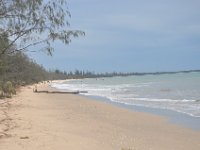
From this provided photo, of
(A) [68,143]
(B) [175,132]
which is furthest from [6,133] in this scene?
(B) [175,132]

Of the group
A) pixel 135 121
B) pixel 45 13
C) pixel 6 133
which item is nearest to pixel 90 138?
pixel 6 133

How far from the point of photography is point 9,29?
1302 cm

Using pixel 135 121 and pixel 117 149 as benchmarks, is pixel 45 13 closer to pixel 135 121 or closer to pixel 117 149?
pixel 117 149

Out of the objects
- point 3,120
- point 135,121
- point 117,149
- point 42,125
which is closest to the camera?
point 117,149

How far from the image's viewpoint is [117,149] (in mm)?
11422

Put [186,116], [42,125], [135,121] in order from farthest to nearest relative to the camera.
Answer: [186,116]
[135,121]
[42,125]

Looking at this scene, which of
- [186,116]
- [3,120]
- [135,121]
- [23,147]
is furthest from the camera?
[186,116]

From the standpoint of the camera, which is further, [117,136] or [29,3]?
[117,136]

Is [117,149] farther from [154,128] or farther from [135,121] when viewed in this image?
[135,121]

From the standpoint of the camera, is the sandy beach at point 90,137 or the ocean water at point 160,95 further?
the ocean water at point 160,95

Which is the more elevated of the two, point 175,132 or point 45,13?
point 45,13

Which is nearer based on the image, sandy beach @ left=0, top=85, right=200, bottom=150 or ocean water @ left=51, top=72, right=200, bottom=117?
sandy beach @ left=0, top=85, right=200, bottom=150

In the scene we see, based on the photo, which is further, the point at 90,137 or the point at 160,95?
the point at 160,95

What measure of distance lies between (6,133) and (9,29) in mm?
3043
